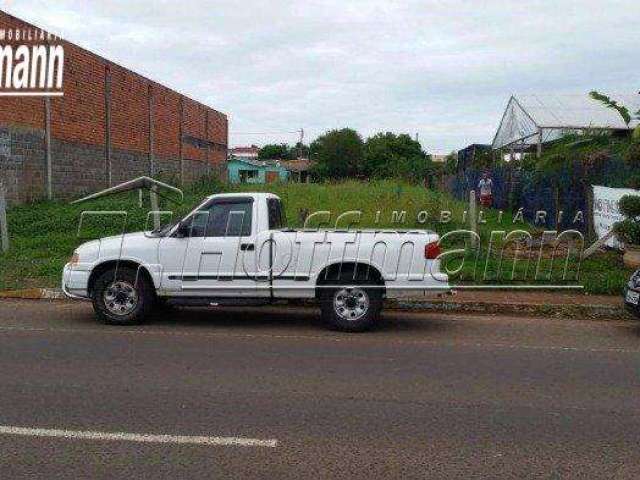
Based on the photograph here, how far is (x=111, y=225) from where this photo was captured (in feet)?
57.6

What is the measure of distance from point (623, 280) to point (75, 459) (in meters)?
10.3

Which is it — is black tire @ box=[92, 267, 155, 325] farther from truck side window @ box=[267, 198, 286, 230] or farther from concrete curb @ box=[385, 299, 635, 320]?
concrete curb @ box=[385, 299, 635, 320]

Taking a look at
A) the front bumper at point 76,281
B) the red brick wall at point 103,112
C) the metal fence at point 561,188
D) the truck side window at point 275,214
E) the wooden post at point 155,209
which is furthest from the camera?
the red brick wall at point 103,112

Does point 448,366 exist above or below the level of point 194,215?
below

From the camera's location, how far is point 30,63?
20.0m

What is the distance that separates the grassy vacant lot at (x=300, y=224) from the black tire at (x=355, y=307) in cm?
255

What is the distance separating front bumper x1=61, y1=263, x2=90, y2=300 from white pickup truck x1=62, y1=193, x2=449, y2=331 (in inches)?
0.5

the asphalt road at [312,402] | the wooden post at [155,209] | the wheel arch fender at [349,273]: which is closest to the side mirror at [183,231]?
the asphalt road at [312,402]

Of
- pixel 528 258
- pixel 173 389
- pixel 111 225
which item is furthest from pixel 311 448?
pixel 111 225

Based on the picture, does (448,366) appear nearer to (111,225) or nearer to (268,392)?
(268,392)

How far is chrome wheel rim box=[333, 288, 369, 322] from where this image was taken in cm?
898

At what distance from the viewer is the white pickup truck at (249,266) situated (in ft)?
29.3

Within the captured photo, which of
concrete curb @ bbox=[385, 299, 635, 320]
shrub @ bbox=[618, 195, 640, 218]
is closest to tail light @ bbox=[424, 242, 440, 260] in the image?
concrete curb @ bbox=[385, 299, 635, 320]

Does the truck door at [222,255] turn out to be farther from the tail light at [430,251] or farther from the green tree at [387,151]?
the green tree at [387,151]
